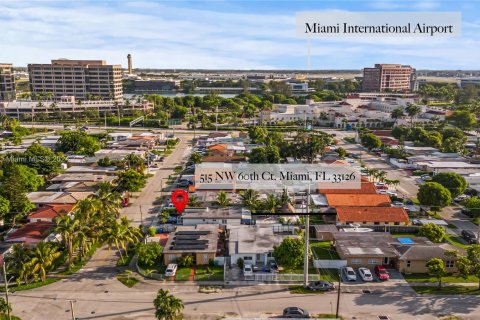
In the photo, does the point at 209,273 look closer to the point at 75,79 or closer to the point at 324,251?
the point at 324,251

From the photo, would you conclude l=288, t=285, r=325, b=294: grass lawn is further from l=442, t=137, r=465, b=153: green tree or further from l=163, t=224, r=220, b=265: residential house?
l=442, t=137, r=465, b=153: green tree

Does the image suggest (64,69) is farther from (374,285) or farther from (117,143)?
(374,285)

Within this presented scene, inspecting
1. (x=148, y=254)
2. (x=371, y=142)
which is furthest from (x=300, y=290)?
(x=371, y=142)

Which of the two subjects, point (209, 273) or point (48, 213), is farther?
point (48, 213)

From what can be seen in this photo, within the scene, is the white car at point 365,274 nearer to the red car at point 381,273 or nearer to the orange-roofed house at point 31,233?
the red car at point 381,273

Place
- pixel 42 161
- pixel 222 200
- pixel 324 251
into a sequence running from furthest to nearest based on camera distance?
pixel 42 161
pixel 222 200
pixel 324 251

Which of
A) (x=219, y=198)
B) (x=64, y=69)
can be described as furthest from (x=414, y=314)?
(x=64, y=69)
